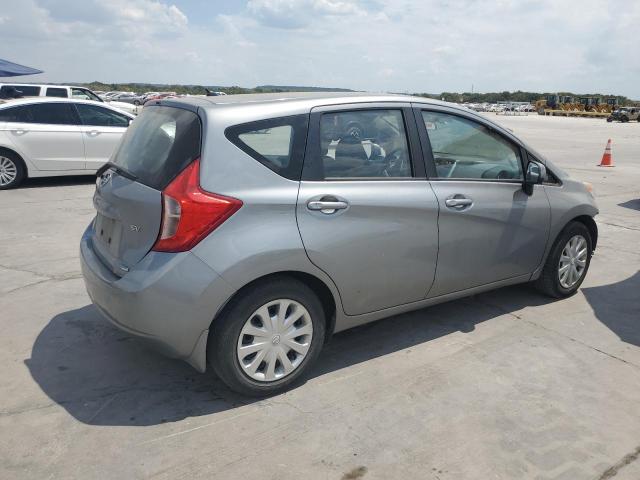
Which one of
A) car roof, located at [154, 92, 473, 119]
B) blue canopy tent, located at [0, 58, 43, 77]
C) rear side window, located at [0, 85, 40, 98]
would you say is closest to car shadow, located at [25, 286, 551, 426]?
car roof, located at [154, 92, 473, 119]

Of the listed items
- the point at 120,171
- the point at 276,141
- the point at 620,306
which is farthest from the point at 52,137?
the point at 620,306

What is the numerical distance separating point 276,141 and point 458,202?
1407mm

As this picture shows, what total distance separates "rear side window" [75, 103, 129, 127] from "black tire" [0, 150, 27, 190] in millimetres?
1299

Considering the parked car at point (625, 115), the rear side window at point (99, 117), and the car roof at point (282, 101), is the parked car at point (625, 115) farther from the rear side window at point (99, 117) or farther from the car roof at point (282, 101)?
the car roof at point (282, 101)

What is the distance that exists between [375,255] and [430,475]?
1343mm

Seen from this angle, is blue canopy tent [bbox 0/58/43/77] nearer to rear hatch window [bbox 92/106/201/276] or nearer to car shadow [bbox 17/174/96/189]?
car shadow [bbox 17/174/96/189]

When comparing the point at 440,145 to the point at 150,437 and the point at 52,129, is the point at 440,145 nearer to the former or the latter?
the point at 150,437

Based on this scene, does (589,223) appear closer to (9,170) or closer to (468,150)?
(468,150)

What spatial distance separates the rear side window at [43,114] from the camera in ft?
31.7

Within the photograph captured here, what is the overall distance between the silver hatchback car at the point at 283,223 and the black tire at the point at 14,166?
23.3 ft

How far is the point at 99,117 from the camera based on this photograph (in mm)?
10508

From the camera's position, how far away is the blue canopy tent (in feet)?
68.0

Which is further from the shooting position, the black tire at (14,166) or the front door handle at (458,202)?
the black tire at (14,166)

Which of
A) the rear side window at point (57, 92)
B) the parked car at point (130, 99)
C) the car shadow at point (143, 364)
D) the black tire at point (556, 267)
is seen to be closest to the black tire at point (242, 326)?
the car shadow at point (143, 364)
